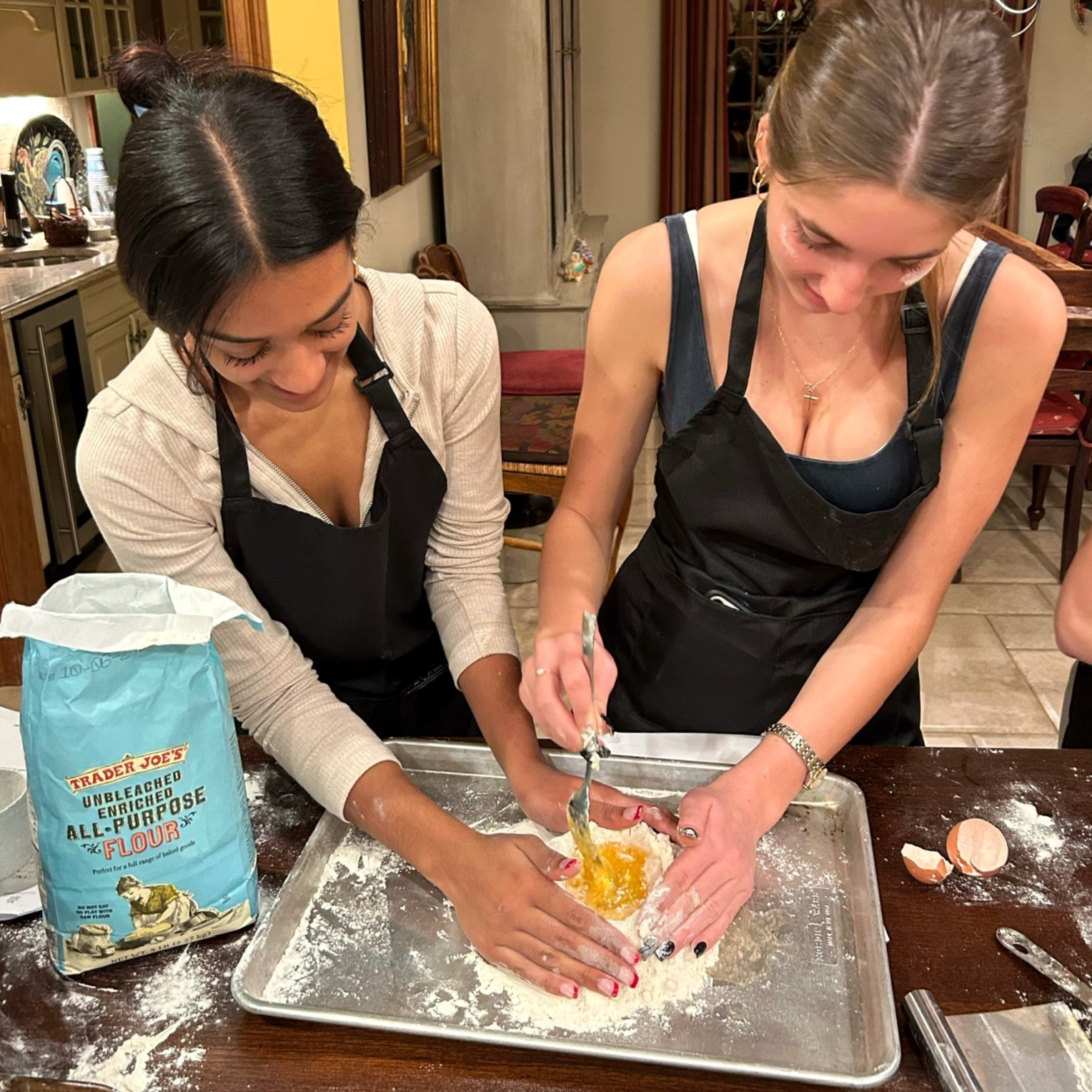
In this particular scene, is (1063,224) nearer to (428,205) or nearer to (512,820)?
(428,205)

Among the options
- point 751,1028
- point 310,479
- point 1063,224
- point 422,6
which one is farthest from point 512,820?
point 1063,224

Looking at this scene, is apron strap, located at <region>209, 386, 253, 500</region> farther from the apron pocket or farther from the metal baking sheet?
the apron pocket

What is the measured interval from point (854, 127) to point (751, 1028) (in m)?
0.82

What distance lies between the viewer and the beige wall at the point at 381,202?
2.89 m

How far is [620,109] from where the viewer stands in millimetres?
6633

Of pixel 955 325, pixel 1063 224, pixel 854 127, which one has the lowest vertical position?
pixel 1063 224

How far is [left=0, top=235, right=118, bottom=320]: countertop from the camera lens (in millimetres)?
3674

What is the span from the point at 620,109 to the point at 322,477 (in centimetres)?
591

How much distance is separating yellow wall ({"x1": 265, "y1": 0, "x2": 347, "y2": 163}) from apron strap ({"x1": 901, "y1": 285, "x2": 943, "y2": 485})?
1.88m

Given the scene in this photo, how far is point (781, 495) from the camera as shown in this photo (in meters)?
1.36

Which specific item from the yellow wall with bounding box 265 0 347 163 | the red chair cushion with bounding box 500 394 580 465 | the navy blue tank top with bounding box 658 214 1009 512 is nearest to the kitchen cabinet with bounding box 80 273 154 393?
the red chair cushion with bounding box 500 394 580 465

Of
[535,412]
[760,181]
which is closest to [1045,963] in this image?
[760,181]

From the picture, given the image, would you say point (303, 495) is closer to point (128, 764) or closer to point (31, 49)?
point (128, 764)

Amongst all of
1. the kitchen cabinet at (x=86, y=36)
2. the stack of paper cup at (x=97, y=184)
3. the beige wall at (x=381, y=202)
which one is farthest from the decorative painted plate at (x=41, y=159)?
the beige wall at (x=381, y=202)
